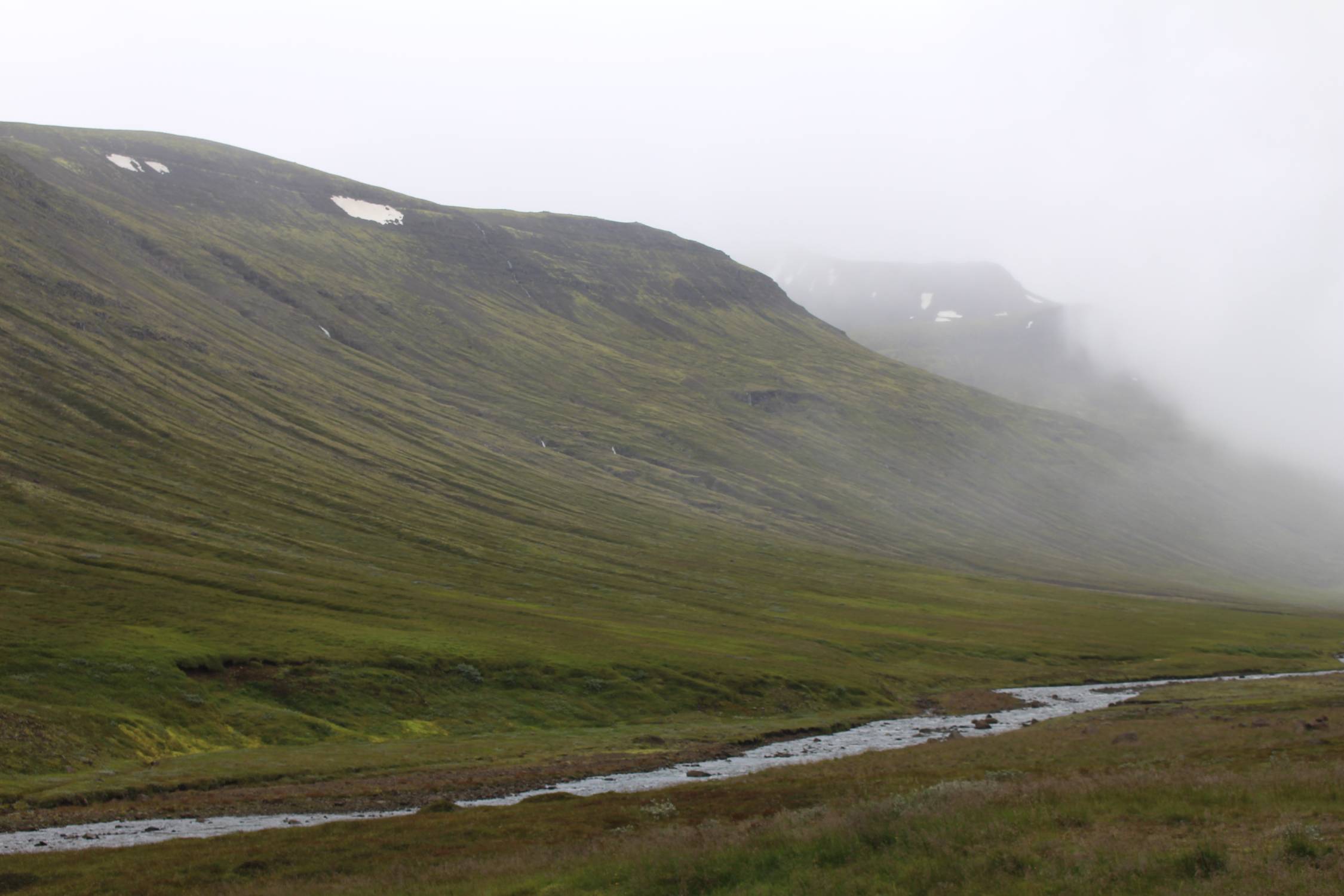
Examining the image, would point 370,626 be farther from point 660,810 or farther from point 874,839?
point 874,839

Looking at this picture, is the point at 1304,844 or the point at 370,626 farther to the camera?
the point at 370,626

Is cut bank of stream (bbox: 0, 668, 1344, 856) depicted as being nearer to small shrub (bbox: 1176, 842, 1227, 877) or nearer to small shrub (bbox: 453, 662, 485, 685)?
small shrub (bbox: 453, 662, 485, 685)

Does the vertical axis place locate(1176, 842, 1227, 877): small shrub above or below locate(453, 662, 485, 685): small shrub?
above

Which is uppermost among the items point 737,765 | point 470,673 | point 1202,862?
point 1202,862

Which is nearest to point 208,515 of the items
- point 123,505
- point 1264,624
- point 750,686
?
point 123,505

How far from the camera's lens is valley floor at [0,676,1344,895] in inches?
742

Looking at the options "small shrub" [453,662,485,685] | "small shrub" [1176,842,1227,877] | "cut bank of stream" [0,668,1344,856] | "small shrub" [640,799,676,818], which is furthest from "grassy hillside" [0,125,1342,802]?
"small shrub" [1176,842,1227,877]

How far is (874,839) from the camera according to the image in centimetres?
2266

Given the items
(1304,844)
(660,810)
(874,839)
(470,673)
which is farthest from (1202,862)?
(470,673)

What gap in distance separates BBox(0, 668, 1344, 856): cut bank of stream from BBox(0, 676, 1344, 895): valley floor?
16.4ft

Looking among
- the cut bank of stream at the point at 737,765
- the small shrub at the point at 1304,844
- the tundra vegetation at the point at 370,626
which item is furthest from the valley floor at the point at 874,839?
the cut bank of stream at the point at 737,765

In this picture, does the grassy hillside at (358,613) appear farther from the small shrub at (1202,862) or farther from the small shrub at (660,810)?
the small shrub at (1202,862)

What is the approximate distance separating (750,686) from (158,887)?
210 feet

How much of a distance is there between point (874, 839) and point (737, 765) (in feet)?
131
